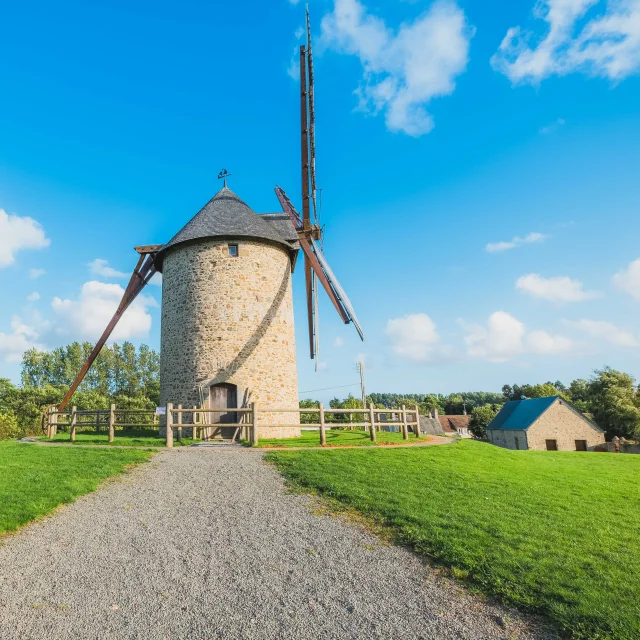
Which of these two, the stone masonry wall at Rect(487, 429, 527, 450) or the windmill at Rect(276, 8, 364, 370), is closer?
the windmill at Rect(276, 8, 364, 370)

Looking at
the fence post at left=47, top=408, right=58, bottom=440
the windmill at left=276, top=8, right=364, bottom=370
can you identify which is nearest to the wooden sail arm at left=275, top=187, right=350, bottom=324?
the windmill at left=276, top=8, right=364, bottom=370

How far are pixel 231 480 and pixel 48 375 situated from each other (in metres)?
52.7

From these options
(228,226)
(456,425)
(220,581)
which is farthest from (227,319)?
(456,425)

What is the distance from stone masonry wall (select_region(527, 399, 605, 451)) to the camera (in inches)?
1425

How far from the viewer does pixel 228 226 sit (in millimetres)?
18562

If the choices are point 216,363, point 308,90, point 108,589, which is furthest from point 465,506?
point 308,90

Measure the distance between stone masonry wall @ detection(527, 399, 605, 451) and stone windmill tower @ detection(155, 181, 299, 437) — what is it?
2703 centimetres

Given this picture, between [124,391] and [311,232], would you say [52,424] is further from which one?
[124,391]

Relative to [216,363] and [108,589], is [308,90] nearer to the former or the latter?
[216,363]

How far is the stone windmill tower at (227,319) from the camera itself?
17.2 metres

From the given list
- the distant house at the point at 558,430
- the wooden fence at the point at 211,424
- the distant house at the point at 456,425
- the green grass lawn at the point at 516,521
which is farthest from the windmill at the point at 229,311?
the distant house at the point at 456,425

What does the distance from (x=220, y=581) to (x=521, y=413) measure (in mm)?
41146

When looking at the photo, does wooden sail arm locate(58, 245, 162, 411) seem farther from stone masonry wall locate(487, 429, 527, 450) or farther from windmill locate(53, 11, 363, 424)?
stone masonry wall locate(487, 429, 527, 450)

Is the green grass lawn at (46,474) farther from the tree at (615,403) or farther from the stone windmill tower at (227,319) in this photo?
the tree at (615,403)
